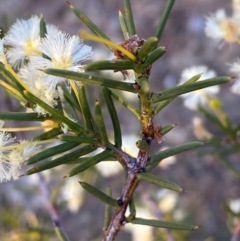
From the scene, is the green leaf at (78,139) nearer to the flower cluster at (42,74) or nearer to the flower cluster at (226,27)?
the flower cluster at (42,74)

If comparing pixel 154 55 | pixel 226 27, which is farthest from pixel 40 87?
pixel 226 27

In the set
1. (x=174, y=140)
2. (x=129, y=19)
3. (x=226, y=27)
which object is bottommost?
(x=129, y=19)

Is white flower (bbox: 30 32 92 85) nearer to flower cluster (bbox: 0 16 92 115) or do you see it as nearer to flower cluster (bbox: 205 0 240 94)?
flower cluster (bbox: 0 16 92 115)

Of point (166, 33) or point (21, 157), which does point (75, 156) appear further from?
point (166, 33)

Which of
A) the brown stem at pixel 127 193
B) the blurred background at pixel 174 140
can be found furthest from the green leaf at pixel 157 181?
the blurred background at pixel 174 140

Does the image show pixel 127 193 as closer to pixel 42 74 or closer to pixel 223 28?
pixel 42 74

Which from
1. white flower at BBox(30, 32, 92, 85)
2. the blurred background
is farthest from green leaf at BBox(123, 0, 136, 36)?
the blurred background
